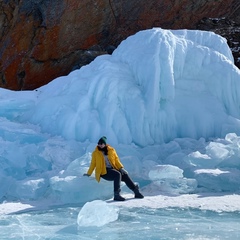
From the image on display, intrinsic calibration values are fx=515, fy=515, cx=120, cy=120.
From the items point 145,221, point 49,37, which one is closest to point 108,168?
point 145,221

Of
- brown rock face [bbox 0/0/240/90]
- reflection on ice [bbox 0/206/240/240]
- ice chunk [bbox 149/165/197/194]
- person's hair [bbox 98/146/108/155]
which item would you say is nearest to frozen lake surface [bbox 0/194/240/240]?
reflection on ice [bbox 0/206/240/240]

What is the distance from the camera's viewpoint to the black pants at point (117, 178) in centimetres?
691

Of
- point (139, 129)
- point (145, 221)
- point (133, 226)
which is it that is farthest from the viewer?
point (139, 129)

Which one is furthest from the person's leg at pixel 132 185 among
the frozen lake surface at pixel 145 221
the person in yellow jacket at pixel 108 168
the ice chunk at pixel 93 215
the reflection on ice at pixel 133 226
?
the ice chunk at pixel 93 215

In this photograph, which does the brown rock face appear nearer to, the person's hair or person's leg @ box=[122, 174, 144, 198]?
the person's hair

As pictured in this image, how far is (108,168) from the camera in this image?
7.03 m

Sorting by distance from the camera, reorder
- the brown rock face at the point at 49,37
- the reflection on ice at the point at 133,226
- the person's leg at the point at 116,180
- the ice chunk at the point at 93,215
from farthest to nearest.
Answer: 1. the brown rock face at the point at 49,37
2. the person's leg at the point at 116,180
3. the ice chunk at the point at 93,215
4. the reflection on ice at the point at 133,226

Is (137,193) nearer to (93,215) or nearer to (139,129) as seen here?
(93,215)

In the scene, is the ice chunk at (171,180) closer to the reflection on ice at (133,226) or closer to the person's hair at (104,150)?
the person's hair at (104,150)

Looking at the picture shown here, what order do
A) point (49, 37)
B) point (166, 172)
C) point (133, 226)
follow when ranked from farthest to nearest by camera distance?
point (49, 37)
point (166, 172)
point (133, 226)

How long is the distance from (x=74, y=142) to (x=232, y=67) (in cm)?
342

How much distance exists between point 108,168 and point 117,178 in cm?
20

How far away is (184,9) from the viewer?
1812cm

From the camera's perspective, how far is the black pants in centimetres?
691
